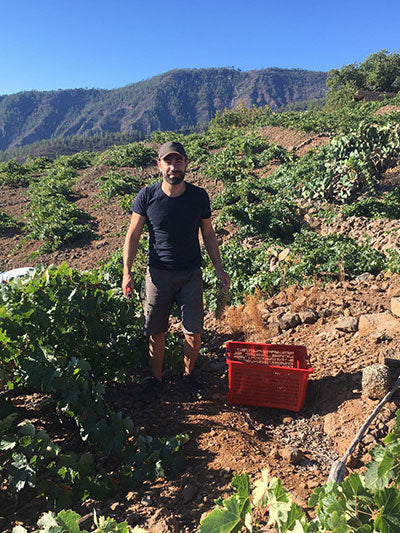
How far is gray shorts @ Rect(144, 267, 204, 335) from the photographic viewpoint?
2959mm

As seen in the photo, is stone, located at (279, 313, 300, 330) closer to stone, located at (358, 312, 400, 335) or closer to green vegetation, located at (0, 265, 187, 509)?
stone, located at (358, 312, 400, 335)

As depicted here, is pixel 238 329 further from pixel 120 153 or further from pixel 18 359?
pixel 120 153

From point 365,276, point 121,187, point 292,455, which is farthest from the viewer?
point 121,187

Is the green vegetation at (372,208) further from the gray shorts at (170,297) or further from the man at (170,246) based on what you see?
Answer: the gray shorts at (170,297)

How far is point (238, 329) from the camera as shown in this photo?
409 centimetres

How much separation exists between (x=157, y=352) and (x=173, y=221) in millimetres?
1018

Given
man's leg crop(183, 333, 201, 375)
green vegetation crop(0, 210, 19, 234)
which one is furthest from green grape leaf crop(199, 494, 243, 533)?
green vegetation crop(0, 210, 19, 234)

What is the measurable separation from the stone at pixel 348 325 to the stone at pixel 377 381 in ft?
2.85

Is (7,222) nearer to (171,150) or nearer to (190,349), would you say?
(190,349)

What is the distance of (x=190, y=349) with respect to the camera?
3.15 meters

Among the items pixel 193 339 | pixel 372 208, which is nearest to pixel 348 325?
pixel 193 339

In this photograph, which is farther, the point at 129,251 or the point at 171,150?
the point at 129,251

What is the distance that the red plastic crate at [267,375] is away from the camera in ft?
9.23

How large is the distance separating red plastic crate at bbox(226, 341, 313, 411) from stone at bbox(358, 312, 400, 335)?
27.4 inches
